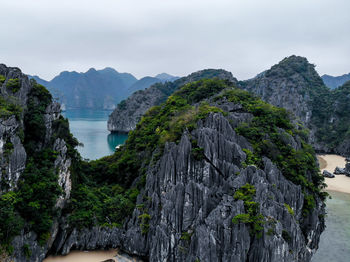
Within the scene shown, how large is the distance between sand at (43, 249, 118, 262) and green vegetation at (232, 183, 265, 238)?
10550mm

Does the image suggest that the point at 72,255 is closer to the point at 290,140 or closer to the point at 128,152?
the point at 128,152

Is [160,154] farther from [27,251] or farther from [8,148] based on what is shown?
[27,251]

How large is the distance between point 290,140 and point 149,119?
19.5m

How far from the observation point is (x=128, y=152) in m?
31.7

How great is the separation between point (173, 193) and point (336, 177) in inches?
1684

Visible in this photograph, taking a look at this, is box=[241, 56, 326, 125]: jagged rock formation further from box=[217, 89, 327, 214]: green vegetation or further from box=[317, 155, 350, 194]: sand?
box=[217, 89, 327, 214]: green vegetation

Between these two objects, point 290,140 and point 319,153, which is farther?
point 319,153

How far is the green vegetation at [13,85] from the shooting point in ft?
70.6

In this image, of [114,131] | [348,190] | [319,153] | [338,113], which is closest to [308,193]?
[348,190]

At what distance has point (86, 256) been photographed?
19797 millimetres

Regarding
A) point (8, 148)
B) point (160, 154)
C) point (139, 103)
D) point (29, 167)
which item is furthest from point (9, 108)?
point (139, 103)

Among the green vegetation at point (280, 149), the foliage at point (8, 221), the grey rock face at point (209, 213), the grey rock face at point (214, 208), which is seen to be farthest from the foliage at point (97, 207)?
the green vegetation at point (280, 149)

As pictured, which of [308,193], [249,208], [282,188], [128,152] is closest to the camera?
[249,208]

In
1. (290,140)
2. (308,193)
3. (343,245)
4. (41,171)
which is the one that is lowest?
(343,245)
